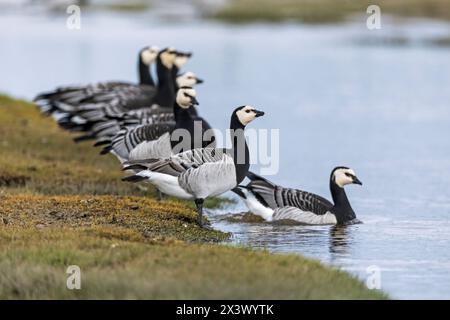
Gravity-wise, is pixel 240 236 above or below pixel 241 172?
below

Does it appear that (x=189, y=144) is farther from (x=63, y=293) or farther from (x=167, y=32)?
(x=167, y=32)

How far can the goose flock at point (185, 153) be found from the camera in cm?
1388

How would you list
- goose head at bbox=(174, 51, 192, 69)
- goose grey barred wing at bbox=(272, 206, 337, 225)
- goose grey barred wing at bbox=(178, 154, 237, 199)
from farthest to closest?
goose head at bbox=(174, 51, 192, 69) → goose grey barred wing at bbox=(272, 206, 337, 225) → goose grey barred wing at bbox=(178, 154, 237, 199)

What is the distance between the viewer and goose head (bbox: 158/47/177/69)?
22.1 meters

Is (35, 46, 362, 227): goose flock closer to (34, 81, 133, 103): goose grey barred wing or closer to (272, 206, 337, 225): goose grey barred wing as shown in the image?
(272, 206, 337, 225): goose grey barred wing

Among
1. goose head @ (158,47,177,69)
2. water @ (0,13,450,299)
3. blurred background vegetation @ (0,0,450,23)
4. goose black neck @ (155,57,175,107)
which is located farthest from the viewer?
blurred background vegetation @ (0,0,450,23)

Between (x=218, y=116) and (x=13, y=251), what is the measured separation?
17284mm

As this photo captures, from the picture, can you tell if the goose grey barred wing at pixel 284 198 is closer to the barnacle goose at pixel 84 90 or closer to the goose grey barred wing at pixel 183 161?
the goose grey barred wing at pixel 183 161

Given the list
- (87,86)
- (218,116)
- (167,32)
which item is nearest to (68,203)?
(87,86)

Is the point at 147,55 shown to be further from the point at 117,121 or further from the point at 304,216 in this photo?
the point at 304,216

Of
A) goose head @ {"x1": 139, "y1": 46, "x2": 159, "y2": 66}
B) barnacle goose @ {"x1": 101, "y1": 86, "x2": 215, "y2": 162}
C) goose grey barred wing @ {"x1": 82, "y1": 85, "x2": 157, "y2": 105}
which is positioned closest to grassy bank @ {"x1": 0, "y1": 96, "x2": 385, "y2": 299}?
barnacle goose @ {"x1": 101, "y1": 86, "x2": 215, "y2": 162}

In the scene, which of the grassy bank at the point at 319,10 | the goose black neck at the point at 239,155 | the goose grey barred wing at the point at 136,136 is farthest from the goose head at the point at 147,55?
the grassy bank at the point at 319,10

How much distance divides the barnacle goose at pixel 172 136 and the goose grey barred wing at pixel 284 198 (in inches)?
42.0

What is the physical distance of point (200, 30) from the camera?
62.0 m
